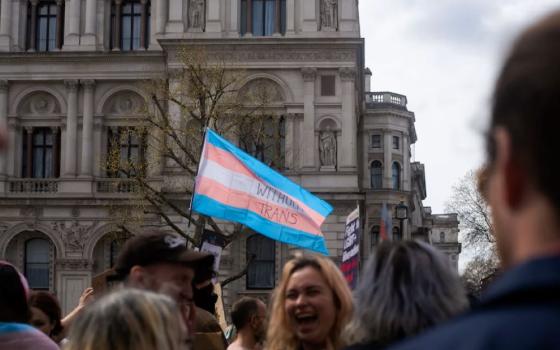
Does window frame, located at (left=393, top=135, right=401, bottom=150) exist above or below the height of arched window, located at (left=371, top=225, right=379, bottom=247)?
above

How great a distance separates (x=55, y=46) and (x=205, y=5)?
22.7ft

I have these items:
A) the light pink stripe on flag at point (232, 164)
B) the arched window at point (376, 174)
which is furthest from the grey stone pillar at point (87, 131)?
the light pink stripe on flag at point (232, 164)

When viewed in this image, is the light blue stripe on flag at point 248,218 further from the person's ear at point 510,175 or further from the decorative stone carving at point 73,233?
the decorative stone carving at point 73,233

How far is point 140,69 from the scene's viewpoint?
44.5m

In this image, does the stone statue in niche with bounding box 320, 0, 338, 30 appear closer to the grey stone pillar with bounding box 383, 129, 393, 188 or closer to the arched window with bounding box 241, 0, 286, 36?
the arched window with bounding box 241, 0, 286, 36

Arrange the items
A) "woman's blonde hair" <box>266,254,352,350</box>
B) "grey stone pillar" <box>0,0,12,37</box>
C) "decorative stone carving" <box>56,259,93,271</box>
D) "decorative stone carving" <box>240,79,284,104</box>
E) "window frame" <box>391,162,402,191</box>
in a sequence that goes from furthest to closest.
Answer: "window frame" <box>391,162,402,191</box> → "grey stone pillar" <box>0,0,12,37</box> → "decorative stone carving" <box>56,259,93,271</box> → "decorative stone carving" <box>240,79,284,104</box> → "woman's blonde hair" <box>266,254,352,350</box>

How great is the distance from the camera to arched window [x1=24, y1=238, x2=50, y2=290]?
4359 centimetres

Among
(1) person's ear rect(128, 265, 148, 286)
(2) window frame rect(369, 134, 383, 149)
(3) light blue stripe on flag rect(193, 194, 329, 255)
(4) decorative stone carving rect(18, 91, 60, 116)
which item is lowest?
(1) person's ear rect(128, 265, 148, 286)

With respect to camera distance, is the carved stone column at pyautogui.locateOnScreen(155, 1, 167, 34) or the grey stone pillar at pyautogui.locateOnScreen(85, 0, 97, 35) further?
the grey stone pillar at pyautogui.locateOnScreen(85, 0, 97, 35)

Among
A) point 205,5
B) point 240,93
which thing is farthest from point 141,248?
point 205,5

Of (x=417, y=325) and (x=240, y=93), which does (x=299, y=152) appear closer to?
(x=240, y=93)

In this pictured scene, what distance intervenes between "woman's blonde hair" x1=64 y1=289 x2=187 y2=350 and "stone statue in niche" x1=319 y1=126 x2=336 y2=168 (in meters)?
38.6

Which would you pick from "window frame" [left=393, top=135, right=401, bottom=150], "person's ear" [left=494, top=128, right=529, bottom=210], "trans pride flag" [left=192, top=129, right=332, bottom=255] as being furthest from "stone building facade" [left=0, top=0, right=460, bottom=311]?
"person's ear" [left=494, top=128, right=529, bottom=210]

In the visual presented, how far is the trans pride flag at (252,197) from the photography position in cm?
1437
